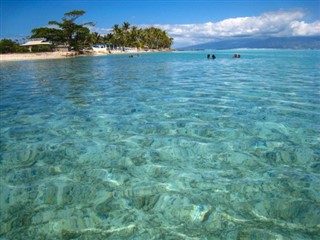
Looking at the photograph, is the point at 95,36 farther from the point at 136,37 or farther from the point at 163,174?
the point at 163,174

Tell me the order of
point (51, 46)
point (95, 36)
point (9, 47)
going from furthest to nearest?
point (95, 36)
point (51, 46)
point (9, 47)

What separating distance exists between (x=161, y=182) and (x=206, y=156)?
151 centimetres

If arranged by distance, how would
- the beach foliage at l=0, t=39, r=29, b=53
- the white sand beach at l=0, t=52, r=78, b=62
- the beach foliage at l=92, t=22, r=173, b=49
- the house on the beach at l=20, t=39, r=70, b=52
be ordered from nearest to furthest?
the white sand beach at l=0, t=52, r=78, b=62 < the beach foliage at l=0, t=39, r=29, b=53 < the house on the beach at l=20, t=39, r=70, b=52 < the beach foliage at l=92, t=22, r=173, b=49

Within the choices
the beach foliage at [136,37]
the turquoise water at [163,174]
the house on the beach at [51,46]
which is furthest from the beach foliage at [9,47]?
the turquoise water at [163,174]

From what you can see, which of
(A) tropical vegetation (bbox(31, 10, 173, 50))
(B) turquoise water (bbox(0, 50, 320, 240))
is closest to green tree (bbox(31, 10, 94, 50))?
(A) tropical vegetation (bbox(31, 10, 173, 50))

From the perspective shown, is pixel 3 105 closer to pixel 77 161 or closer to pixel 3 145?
pixel 3 145

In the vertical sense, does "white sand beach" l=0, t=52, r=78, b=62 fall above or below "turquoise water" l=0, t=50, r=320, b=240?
above

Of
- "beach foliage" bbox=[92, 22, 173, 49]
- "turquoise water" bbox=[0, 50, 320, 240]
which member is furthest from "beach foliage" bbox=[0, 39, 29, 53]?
A: "turquoise water" bbox=[0, 50, 320, 240]

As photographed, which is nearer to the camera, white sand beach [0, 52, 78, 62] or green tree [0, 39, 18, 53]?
white sand beach [0, 52, 78, 62]

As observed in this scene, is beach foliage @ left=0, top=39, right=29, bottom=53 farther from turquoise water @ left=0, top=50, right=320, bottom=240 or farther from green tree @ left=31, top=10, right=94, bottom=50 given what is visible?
→ turquoise water @ left=0, top=50, right=320, bottom=240

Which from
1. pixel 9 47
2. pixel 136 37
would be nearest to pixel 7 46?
pixel 9 47

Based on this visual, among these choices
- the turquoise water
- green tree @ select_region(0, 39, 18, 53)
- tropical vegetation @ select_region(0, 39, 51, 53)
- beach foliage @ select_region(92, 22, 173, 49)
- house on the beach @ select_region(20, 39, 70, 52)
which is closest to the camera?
the turquoise water

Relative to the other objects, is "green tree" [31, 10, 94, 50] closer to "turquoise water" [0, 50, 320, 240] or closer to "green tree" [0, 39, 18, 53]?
"green tree" [0, 39, 18, 53]

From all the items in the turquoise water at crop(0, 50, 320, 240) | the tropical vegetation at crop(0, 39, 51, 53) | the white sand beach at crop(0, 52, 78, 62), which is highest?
the tropical vegetation at crop(0, 39, 51, 53)
